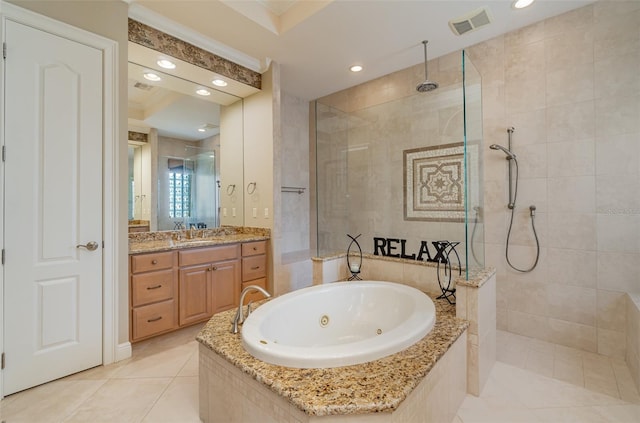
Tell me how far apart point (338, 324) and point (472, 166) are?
5.22 ft

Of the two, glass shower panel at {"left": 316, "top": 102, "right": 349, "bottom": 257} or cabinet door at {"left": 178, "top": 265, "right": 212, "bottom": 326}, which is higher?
glass shower panel at {"left": 316, "top": 102, "right": 349, "bottom": 257}

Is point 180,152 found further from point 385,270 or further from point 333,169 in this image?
point 385,270

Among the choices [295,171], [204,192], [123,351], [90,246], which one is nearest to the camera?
[90,246]

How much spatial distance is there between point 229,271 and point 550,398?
2.62 metres

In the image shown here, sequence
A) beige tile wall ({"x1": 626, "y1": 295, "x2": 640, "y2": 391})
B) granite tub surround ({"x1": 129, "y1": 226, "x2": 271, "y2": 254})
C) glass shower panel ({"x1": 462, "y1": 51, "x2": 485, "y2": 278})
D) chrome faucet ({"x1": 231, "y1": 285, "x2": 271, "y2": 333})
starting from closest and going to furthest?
chrome faucet ({"x1": 231, "y1": 285, "x2": 271, "y2": 333})
beige tile wall ({"x1": 626, "y1": 295, "x2": 640, "y2": 391})
glass shower panel ({"x1": 462, "y1": 51, "x2": 485, "y2": 278})
granite tub surround ({"x1": 129, "y1": 226, "x2": 271, "y2": 254})

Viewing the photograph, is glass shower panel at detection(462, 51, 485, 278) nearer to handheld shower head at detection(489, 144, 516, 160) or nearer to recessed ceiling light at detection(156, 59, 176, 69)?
handheld shower head at detection(489, 144, 516, 160)

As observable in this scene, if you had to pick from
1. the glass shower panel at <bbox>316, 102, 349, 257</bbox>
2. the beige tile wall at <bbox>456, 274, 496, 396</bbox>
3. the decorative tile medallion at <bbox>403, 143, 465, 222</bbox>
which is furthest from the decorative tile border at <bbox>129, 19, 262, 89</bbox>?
the beige tile wall at <bbox>456, 274, 496, 396</bbox>

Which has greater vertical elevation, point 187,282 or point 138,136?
point 138,136

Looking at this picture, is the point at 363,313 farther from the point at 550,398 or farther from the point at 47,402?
the point at 47,402

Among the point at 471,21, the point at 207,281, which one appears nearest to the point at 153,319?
the point at 207,281

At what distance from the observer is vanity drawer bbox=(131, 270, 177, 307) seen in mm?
2270

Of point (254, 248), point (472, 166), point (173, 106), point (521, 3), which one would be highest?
point (521, 3)

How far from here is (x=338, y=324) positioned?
6.81 ft

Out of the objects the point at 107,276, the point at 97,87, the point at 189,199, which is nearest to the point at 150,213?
the point at 189,199
